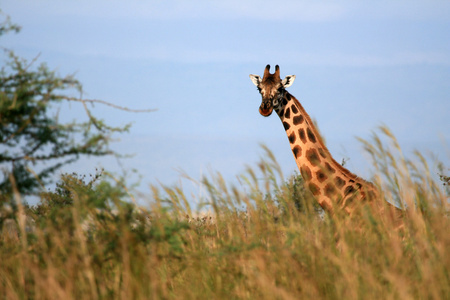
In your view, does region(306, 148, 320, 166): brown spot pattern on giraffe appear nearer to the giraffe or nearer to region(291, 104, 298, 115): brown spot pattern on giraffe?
the giraffe

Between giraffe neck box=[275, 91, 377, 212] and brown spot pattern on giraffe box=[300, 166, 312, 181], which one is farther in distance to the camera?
brown spot pattern on giraffe box=[300, 166, 312, 181]

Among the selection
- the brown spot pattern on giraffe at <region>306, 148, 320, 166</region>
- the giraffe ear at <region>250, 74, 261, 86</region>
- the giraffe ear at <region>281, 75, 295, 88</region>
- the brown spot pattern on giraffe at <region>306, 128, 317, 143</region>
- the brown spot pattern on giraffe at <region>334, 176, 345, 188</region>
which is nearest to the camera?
the brown spot pattern on giraffe at <region>334, 176, 345, 188</region>

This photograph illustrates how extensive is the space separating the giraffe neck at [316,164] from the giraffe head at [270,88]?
0.12m

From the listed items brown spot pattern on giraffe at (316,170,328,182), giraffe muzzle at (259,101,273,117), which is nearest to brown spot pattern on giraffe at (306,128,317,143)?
brown spot pattern on giraffe at (316,170,328,182)

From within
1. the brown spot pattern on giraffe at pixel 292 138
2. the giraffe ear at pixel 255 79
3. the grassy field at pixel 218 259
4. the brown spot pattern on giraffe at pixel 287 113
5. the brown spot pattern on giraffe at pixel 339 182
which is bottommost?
the grassy field at pixel 218 259

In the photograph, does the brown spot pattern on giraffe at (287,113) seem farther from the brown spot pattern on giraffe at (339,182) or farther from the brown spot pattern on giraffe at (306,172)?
the brown spot pattern on giraffe at (339,182)

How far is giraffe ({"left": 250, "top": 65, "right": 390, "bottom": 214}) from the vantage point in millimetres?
7363

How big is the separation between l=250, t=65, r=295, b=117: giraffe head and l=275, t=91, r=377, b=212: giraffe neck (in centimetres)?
12

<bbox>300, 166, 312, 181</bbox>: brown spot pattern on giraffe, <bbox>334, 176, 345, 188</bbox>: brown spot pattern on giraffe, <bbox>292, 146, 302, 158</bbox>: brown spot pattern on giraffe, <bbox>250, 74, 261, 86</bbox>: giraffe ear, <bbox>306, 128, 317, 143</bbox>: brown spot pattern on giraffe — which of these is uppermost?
<bbox>250, 74, 261, 86</bbox>: giraffe ear

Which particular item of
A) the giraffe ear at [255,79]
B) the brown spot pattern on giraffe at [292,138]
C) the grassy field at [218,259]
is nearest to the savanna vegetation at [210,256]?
the grassy field at [218,259]

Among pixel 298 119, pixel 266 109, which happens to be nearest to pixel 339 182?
pixel 298 119

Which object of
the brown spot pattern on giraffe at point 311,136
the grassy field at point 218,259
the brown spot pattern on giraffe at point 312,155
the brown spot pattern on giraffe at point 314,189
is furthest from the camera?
the brown spot pattern on giraffe at point 311,136

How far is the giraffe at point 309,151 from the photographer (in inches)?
290

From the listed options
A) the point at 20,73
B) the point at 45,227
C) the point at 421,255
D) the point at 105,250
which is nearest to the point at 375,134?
the point at 421,255
